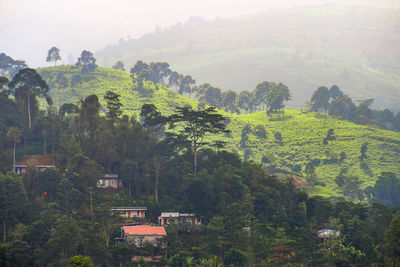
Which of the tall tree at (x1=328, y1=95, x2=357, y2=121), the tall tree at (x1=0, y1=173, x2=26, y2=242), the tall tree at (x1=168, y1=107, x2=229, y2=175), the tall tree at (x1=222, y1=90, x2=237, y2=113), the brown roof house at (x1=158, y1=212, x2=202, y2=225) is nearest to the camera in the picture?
the tall tree at (x1=0, y1=173, x2=26, y2=242)

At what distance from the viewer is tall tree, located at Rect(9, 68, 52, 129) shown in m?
97.1

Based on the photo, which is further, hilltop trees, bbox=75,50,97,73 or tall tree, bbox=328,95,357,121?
hilltop trees, bbox=75,50,97,73

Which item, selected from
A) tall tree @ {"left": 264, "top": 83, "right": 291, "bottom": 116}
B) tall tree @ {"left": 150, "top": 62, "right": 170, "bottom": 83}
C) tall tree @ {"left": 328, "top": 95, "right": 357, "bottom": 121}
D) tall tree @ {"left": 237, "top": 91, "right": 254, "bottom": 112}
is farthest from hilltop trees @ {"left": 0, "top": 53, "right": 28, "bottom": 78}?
tall tree @ {"left": 328, "top": 95, "right": 357, "bottom": 121}

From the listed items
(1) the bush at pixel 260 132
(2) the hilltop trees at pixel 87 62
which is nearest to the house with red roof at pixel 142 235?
(1) the bush at pixel 260 132

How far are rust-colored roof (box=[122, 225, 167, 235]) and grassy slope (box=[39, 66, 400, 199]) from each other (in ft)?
178

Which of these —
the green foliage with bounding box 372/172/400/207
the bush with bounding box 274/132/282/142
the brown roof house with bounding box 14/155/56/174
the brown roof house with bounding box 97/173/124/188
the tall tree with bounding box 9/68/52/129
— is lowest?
the green foliage with bounding box 372/172/400/207

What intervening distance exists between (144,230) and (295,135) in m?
90.5

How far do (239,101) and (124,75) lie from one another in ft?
124

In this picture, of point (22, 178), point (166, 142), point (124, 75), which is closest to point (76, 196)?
point (22, 178)

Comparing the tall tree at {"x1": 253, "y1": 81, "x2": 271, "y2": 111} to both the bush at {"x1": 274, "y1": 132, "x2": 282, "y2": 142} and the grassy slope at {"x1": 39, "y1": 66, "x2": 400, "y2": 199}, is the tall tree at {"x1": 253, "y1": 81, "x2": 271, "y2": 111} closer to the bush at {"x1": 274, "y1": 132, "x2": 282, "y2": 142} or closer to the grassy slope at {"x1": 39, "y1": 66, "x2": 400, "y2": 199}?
the grassy slope at {"x1": 39, "y1": 66, "x2": 400, "y2": 199}

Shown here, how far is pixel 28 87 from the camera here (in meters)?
100

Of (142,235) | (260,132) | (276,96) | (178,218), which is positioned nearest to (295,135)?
(260,132)

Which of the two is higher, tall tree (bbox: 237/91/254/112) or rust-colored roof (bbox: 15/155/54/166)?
tall tree (bbox: 237/91/254/112)

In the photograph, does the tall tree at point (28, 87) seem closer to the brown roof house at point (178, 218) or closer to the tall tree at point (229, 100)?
the brown roof house at point (178, 218)
